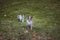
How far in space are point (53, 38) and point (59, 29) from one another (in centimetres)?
39

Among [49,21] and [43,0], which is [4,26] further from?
[43,0]

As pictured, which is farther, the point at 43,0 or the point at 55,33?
the point at 43,0

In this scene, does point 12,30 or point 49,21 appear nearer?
point 12,30

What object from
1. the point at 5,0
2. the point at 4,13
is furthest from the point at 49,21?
the point at 5,0

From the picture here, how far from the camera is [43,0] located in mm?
7297

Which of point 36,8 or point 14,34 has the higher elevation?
point 36,8

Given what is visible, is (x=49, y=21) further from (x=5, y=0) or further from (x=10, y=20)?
(x=5, y=0)

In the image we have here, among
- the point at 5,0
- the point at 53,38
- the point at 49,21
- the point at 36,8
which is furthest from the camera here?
the point at 5,0

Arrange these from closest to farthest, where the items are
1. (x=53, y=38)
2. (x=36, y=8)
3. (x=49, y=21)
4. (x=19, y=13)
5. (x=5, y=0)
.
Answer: (x=53, y=38) → (x=49, y=21) → (x=19, y=13) → (x=36, y=8) → (x=5, y=0)

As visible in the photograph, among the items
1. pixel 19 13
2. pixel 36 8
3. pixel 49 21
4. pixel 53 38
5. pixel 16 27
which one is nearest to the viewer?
pixel 53 38

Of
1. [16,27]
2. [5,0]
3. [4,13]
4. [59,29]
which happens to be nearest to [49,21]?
[59,29]

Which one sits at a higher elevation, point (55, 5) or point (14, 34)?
point (55, 5)

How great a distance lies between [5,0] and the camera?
23.8 feet

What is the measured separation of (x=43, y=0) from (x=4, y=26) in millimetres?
2331
